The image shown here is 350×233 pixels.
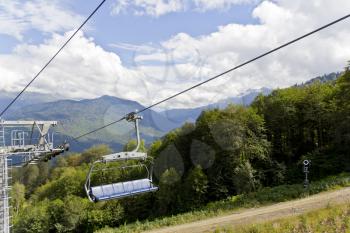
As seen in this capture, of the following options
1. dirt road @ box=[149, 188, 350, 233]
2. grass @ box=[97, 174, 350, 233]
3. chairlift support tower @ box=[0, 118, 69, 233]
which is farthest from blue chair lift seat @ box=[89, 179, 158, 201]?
grass @ box=[97, 174, 350, 233]

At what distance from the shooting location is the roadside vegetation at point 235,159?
180ft

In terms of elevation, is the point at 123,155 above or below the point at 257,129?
below

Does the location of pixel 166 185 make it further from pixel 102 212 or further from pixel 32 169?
pixel 32 169

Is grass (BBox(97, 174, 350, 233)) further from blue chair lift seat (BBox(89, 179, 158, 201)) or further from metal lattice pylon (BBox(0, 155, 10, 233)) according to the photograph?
blue chair lift seat (BBox(89, 179, 158, 201))

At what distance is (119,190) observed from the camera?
20.4 meters

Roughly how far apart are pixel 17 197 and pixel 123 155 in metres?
107

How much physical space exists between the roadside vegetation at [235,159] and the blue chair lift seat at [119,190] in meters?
26.8

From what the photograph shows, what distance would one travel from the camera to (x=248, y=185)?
55.5m

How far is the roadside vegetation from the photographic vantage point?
180ft

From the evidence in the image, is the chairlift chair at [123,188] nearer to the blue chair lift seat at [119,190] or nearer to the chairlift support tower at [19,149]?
the blue chair lift seat at [119,190]

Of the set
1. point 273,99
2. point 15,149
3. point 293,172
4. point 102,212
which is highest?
point 273,99

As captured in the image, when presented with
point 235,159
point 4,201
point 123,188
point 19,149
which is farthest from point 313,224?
point 235,159

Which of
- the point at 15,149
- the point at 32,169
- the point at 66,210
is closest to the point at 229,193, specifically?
the point at 66,210

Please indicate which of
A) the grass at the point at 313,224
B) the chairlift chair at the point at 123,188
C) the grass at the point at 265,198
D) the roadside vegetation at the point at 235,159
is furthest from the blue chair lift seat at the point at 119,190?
the roadside vegetation at the point at 235,159
